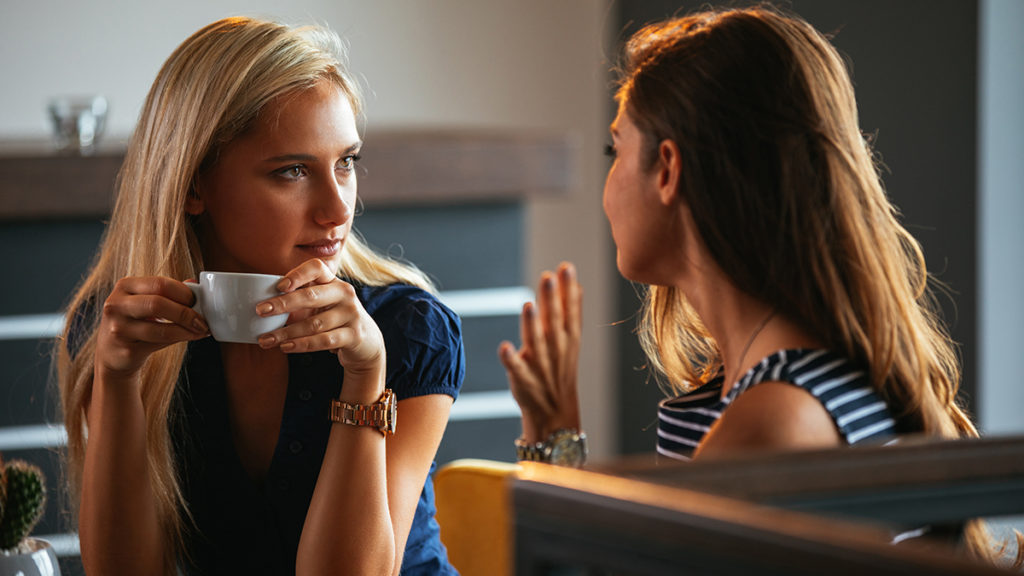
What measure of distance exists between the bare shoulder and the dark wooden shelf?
161cm

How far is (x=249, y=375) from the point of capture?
1.41 meters

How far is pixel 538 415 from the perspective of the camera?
146 cm

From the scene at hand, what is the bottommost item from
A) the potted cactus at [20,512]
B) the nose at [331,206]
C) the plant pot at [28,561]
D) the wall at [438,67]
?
the plant pot at [28,561]

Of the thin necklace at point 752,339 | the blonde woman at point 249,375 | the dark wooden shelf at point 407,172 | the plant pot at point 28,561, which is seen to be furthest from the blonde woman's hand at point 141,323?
the dark wooden shelf at point 407,172

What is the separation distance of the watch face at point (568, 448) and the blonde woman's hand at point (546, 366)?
0.02 m

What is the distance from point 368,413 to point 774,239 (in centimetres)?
46

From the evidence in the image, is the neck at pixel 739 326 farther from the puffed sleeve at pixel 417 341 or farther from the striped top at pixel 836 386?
the puffed sleeve at pixel 417 341

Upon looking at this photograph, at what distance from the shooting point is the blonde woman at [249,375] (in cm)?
120

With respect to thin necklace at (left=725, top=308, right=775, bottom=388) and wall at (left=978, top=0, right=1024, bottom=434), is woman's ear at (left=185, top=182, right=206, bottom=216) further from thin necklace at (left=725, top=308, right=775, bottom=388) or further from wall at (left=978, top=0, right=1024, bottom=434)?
wall at (left=978, top=0, right=1024, bottom=434)

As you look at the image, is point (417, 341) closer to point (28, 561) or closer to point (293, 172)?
point (293, 172)

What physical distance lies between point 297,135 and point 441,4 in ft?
9.67

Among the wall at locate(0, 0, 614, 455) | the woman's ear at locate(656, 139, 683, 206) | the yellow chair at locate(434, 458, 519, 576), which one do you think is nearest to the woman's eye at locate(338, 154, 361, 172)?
the woman's ear at locate(656, 139, 683, 206)

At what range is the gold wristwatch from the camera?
3.89 feet

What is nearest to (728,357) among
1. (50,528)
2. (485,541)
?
(485,541)
